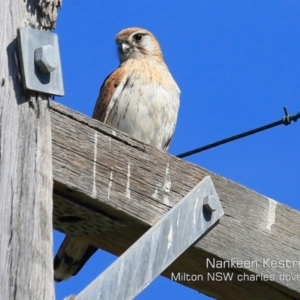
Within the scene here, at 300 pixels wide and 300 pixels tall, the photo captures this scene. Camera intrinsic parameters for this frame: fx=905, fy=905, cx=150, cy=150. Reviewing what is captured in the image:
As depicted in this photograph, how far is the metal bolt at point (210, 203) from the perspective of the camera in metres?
3.02

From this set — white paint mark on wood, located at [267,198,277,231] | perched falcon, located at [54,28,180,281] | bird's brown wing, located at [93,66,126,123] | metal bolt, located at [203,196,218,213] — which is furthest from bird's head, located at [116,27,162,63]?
metal bolt, located at [203,196,218,213]

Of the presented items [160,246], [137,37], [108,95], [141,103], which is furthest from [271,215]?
[137,37]

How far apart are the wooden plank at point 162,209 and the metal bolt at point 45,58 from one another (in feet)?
1.19

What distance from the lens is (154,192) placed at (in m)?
2.96

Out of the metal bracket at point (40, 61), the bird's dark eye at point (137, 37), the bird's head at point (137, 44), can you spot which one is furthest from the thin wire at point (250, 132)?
the bird's dark eye at point (137, 37)

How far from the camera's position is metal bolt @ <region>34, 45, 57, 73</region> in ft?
7.85

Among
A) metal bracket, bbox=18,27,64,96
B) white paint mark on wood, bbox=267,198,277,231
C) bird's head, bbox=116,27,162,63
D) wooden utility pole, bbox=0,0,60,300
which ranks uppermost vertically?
bird's head, bbox=116,27,162,63

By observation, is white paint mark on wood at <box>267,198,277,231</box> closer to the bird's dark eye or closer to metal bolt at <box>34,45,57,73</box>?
metal bolt at <box>34,45,57,73</box>

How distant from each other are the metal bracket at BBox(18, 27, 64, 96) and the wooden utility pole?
21 millimetres

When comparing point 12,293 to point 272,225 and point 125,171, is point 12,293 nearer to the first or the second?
point 125,171

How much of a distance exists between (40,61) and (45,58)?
0.02m

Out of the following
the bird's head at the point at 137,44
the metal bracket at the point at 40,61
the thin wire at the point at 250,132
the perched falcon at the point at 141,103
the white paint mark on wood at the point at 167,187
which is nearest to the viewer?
the metal bracket at the point at 40,61

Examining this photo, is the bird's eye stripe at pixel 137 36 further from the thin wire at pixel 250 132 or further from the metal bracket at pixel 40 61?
the metal bracket at pixel 40 61

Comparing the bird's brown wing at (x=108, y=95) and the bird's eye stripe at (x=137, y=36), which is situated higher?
the bird's eye stripe at (x=137, y=36)
